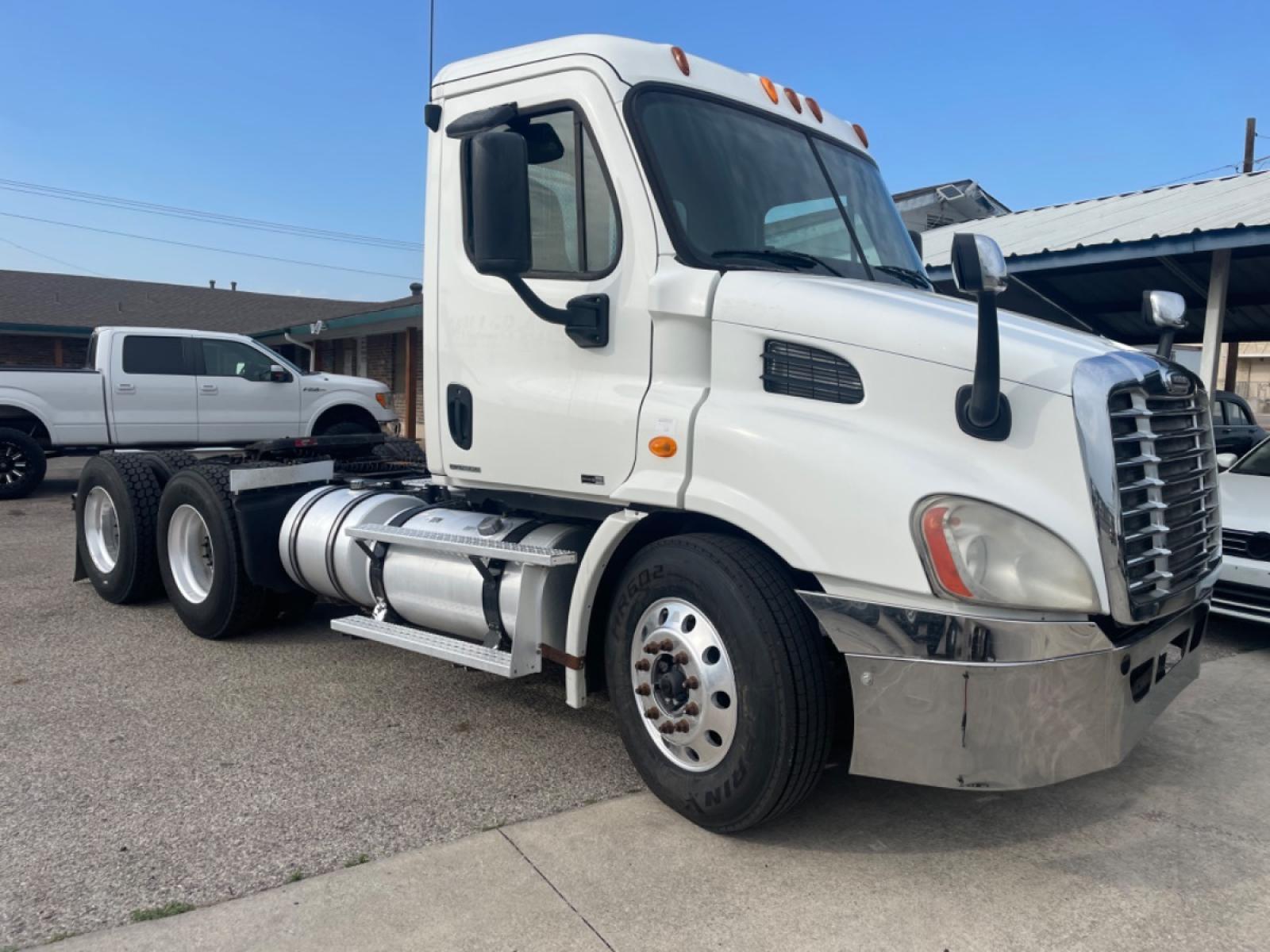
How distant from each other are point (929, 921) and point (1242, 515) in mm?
4366

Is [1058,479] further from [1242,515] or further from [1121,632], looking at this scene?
[1242,515]

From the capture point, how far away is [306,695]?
16.0 ft

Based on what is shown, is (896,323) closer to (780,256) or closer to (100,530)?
(780,256)

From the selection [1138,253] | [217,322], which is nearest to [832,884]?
[1138,253]

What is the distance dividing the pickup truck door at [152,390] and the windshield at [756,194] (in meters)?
11.1

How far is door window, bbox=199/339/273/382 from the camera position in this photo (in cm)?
1323

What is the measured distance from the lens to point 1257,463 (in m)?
7.12

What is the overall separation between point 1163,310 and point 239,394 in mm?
12183

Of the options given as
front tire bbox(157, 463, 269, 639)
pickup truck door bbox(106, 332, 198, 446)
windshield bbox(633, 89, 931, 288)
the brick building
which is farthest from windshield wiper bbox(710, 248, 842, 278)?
the brick building

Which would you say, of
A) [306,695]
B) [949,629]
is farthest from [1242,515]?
[306,695]

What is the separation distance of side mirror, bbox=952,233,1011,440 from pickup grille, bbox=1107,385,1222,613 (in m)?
0.37

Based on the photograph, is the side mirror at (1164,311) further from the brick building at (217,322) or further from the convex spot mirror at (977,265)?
the brick building at (217,322)

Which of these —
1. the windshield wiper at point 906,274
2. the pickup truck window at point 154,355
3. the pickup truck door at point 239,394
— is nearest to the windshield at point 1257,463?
the windshield wiper at point 906,274

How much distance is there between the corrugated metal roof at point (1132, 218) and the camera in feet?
32.7
